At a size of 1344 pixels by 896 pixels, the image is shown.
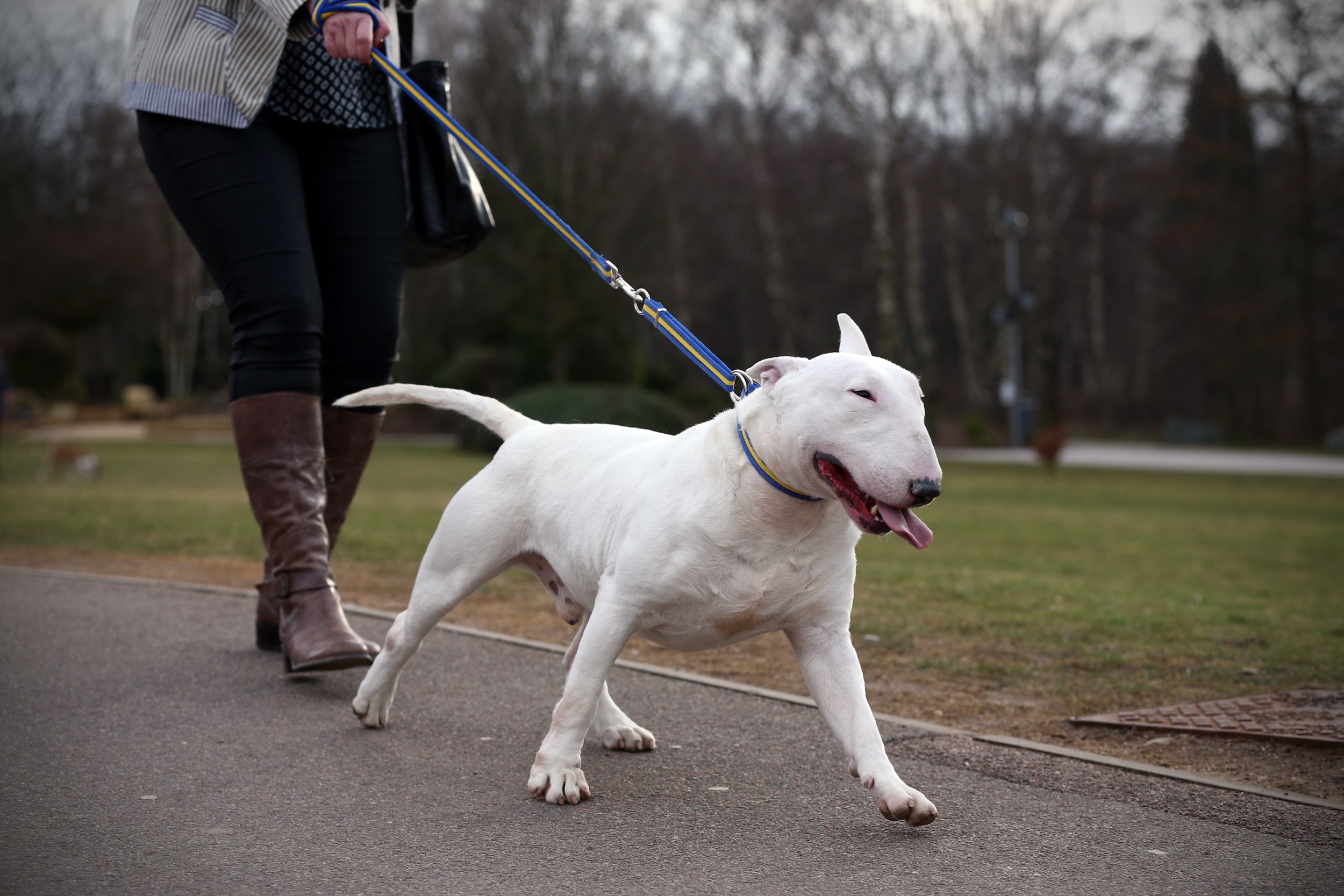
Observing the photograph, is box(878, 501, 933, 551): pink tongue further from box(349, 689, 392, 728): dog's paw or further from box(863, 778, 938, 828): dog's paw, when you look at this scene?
box(349, 689, 392, 728): dog's paw

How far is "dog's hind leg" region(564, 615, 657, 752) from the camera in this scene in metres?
3.46

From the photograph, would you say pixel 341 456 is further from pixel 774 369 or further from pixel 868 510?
pixel 868 510

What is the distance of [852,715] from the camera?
9.39 ft

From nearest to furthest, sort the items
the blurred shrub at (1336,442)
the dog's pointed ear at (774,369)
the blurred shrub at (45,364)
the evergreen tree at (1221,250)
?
the dog's pointed ear at (774,369) → the blurred shrub at (1336,442) → the evergreen tree at (1221,250) → the blurred shrub at (45,364)

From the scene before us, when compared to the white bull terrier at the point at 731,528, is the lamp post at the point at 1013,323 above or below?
above

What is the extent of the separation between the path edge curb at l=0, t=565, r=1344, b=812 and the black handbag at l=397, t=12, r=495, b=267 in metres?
1.52

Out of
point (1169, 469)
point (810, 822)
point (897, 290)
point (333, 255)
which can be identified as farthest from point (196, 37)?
point (897, 290)

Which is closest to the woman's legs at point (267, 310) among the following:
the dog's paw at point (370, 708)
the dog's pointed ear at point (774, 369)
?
the dog's paw at point (370, 708)

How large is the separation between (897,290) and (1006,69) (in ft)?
38.7

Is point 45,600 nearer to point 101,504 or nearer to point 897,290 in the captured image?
point 101,504

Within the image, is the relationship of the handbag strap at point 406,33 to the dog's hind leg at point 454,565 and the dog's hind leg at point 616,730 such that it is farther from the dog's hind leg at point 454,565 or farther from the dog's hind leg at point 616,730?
the dog's hind leg at point 616,730

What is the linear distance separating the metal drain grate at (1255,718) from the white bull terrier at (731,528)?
3.91 feet

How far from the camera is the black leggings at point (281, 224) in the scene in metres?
3.93

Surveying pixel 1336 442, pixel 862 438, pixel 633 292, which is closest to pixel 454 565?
pixel 633 292
